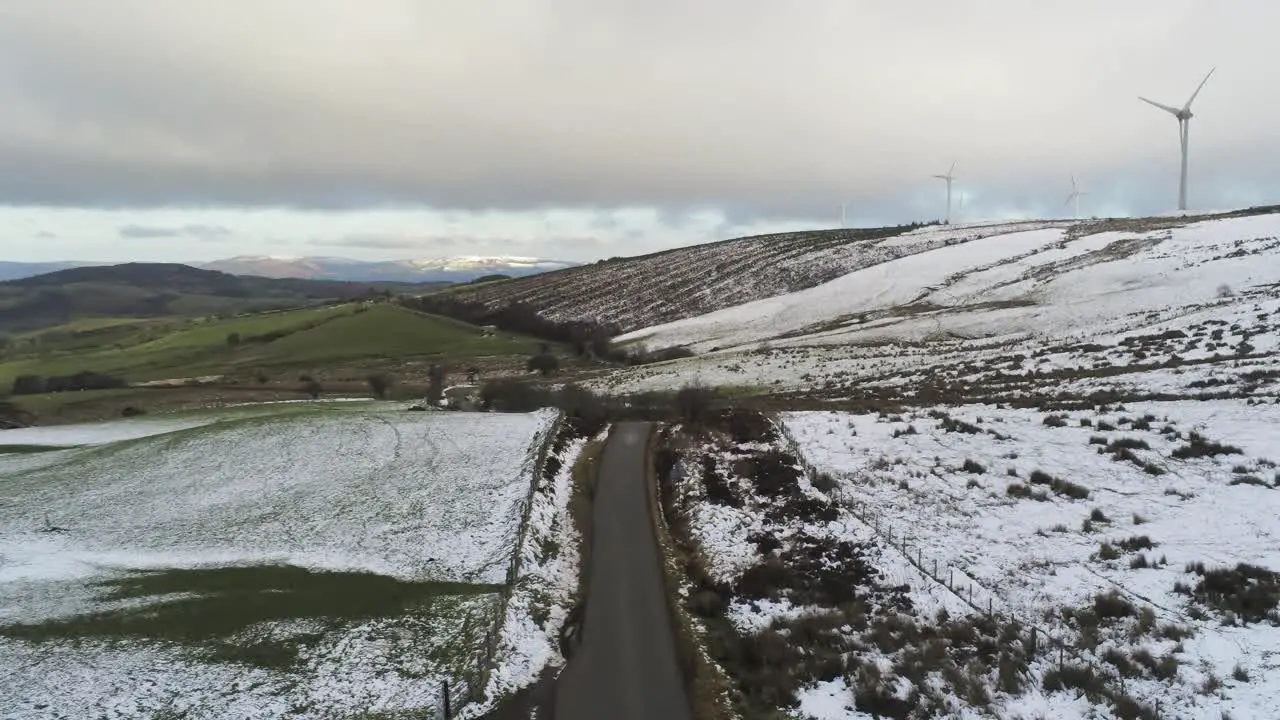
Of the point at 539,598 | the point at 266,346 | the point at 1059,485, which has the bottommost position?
the point at 539,598

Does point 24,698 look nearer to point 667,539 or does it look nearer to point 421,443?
point 667,539

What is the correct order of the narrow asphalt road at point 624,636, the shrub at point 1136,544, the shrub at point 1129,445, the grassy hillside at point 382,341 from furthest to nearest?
the grassy hillside at point 382,341 → the shrub at point 1129,445 → the shrub at point 1136,544 → the narrow asphalt road at point 624,636

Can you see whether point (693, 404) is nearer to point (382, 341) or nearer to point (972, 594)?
point (972, 594)

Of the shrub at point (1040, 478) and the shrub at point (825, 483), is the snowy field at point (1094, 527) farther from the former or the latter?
the shrub at point (825, 483)

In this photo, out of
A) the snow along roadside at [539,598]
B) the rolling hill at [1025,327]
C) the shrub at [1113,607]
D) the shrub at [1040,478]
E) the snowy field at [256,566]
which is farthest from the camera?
the rolling hill at [1025,327]

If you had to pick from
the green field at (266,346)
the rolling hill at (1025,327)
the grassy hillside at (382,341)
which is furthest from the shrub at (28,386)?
the rolling hill at (1025,327)

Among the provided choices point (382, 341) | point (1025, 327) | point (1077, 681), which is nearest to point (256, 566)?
point (1077, 681)

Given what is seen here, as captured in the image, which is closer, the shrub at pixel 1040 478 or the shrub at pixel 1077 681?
the shrub at pixel 1077 681
